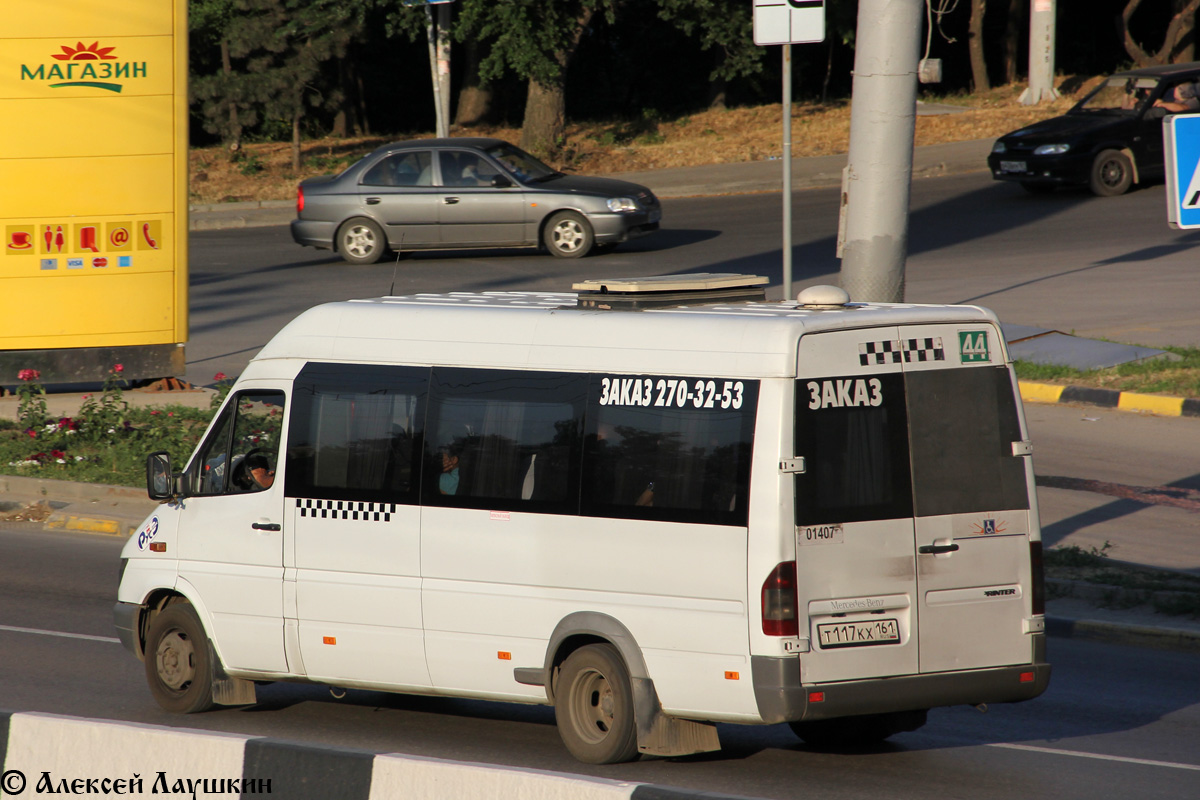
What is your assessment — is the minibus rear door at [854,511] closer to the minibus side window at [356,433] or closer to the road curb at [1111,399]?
the minibus side window at [356,433]

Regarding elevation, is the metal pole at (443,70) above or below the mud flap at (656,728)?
above

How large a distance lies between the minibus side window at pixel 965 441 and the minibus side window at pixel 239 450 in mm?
3178

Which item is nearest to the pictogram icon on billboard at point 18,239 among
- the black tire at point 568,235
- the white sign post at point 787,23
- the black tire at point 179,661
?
the white sign post at point 787,23

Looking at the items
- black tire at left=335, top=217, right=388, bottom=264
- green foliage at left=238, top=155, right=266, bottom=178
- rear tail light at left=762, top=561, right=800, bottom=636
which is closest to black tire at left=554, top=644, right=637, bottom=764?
rear tail light at left=762, top=561, right=800, bottom=636

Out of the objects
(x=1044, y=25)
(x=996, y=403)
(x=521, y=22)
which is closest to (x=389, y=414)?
(x=996, y=403)

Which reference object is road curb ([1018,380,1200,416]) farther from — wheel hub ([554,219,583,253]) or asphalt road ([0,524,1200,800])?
wheel hub ([554,219,583,253])

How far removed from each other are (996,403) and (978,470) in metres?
0.31

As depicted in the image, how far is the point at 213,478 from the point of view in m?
7.98

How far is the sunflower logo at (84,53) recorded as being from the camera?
15.8 metres

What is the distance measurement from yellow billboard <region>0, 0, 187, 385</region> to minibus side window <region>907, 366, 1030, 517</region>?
11509 millimetres

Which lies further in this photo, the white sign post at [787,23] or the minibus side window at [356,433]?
the white sign post at [787,23]

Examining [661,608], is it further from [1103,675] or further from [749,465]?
[1103,675]

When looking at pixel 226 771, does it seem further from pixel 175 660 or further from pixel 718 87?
pixel 718 87

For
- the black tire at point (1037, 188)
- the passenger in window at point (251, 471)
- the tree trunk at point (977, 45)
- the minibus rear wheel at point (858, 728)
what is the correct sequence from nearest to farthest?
1. the minibus rear wheel at point (858, 728)
2. the passenger in window at point (251, 471)
3. the black tire at point (1037, 188)
4. the tree trunk at point (977, 45)
